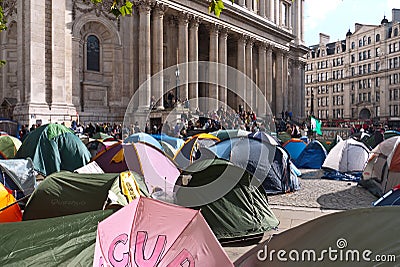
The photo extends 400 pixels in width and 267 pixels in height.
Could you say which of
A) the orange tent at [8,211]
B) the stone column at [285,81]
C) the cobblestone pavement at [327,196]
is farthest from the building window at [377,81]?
the orange tent at [8,211]

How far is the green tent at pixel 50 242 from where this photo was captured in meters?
3.72

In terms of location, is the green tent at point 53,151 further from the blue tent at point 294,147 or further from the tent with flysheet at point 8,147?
the blue tent at point 294,147

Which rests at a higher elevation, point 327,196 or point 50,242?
point 50,242

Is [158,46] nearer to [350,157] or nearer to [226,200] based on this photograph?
[350,157]

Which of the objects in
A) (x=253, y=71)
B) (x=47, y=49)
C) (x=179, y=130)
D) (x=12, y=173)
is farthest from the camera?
(x=253, y=71)

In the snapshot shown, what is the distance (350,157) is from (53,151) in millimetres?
10585

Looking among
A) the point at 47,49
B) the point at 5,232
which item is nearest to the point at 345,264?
the point at 5,232

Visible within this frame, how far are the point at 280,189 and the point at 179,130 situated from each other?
27.1 ft

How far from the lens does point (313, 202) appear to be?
1003 cm

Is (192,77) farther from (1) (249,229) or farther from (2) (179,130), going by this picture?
(1) (249,229)

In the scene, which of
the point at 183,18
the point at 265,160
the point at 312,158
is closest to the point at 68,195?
the point at 265,160

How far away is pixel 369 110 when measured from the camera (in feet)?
260

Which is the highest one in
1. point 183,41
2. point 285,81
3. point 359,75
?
point 359,75

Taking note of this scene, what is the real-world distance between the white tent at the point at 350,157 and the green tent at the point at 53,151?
914cm
